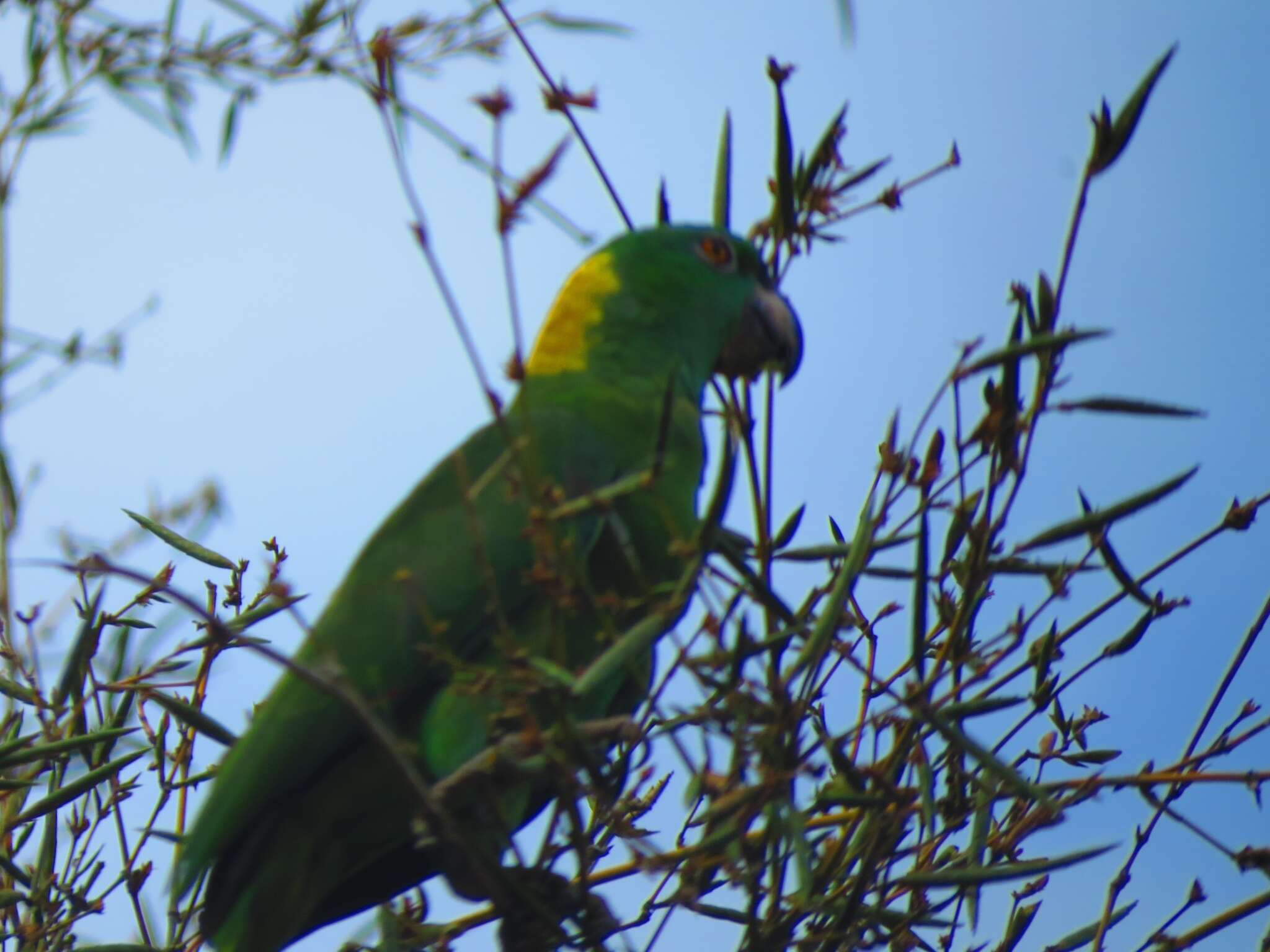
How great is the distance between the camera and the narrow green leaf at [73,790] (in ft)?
5.13

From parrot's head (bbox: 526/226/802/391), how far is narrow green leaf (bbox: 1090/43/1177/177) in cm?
99

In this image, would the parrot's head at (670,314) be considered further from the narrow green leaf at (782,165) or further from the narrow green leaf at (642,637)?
the narrow green leaf at (642,637)

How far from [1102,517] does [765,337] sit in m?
1.10

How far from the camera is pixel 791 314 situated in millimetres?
2342

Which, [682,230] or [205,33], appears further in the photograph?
[205,33]

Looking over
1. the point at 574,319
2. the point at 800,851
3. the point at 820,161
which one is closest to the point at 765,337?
the point at 574,319

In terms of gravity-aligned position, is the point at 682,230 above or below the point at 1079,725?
above

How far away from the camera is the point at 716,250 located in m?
2.29

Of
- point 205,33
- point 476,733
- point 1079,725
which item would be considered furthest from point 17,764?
point 205,33

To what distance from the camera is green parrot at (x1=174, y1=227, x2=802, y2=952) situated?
1.46 meters

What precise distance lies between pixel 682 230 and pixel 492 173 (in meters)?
1.32

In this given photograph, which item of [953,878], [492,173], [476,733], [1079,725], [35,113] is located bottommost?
[953,878]

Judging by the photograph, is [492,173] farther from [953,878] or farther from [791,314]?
[791,314]

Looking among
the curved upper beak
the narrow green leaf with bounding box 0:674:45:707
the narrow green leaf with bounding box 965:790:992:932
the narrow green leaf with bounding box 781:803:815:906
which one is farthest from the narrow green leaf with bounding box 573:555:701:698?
the curved upper beak
